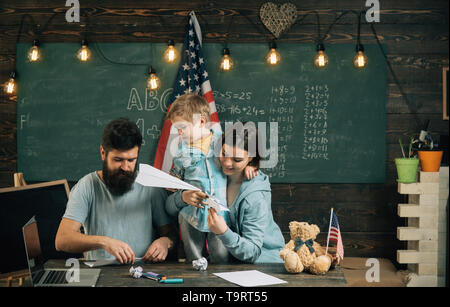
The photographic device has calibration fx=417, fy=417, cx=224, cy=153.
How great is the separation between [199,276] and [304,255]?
1.43ft

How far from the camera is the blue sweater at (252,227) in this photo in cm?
181

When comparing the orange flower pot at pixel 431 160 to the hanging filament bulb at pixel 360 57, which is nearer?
the orange flower pot at pixel 431 160

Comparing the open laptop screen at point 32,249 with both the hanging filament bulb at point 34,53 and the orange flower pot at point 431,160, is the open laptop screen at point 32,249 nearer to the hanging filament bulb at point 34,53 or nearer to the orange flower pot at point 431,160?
the hanging filament bulb at point 34,53

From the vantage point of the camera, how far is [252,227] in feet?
6.21

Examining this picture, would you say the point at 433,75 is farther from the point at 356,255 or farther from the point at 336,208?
the point at 356,255

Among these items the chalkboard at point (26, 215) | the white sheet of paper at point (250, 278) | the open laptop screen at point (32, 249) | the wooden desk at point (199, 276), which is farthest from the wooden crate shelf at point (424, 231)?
the open laptop screen at point (32, 249)

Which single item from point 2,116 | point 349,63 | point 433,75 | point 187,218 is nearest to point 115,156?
point 187,218

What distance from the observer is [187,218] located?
198 centimetres

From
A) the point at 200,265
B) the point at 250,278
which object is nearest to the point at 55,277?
the point at 200,265

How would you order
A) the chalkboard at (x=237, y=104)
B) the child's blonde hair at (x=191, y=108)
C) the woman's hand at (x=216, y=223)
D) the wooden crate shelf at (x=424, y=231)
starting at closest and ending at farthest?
the woman's hand at (x=216, y=223), the child's blonde hair at (x=191, y=108), the wooden crate shelf at (x=424, y=231), the chalkboard at (x=237, y=104)

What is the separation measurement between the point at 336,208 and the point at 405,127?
860 millimetres

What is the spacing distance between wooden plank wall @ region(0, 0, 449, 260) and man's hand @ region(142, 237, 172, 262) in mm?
1545

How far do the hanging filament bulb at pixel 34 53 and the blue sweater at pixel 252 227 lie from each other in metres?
2.26

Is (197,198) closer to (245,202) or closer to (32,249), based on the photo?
(245,202)
